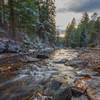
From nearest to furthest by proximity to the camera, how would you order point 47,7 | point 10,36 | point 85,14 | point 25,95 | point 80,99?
point 80,99
point 25,95
point 10,36
point 47,7
point 85,14

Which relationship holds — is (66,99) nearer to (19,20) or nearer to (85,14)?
(19,20)

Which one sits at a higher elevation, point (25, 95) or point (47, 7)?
point (47, 7)

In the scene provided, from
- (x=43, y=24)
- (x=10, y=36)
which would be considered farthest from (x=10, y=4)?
(x=43, y=24)

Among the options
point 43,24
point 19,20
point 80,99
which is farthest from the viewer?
point 43,24

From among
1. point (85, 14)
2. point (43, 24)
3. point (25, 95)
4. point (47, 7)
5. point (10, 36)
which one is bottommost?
point (25, 95)

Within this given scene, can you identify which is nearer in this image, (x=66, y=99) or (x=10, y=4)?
(x=66, y=99)

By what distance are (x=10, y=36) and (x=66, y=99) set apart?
1225 centimetres

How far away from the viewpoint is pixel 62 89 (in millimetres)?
2447

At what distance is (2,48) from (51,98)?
7351mm

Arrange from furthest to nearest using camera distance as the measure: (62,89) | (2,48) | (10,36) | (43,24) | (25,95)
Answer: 1. (43,24)
2. (10,36)
3. (2,48)
4. (62,89)
5. (25,95)

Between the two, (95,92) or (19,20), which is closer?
(95,92)

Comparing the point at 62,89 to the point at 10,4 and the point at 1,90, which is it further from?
the point at 10,4

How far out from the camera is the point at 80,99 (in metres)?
2.02

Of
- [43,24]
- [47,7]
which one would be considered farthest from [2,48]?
[47,7]
